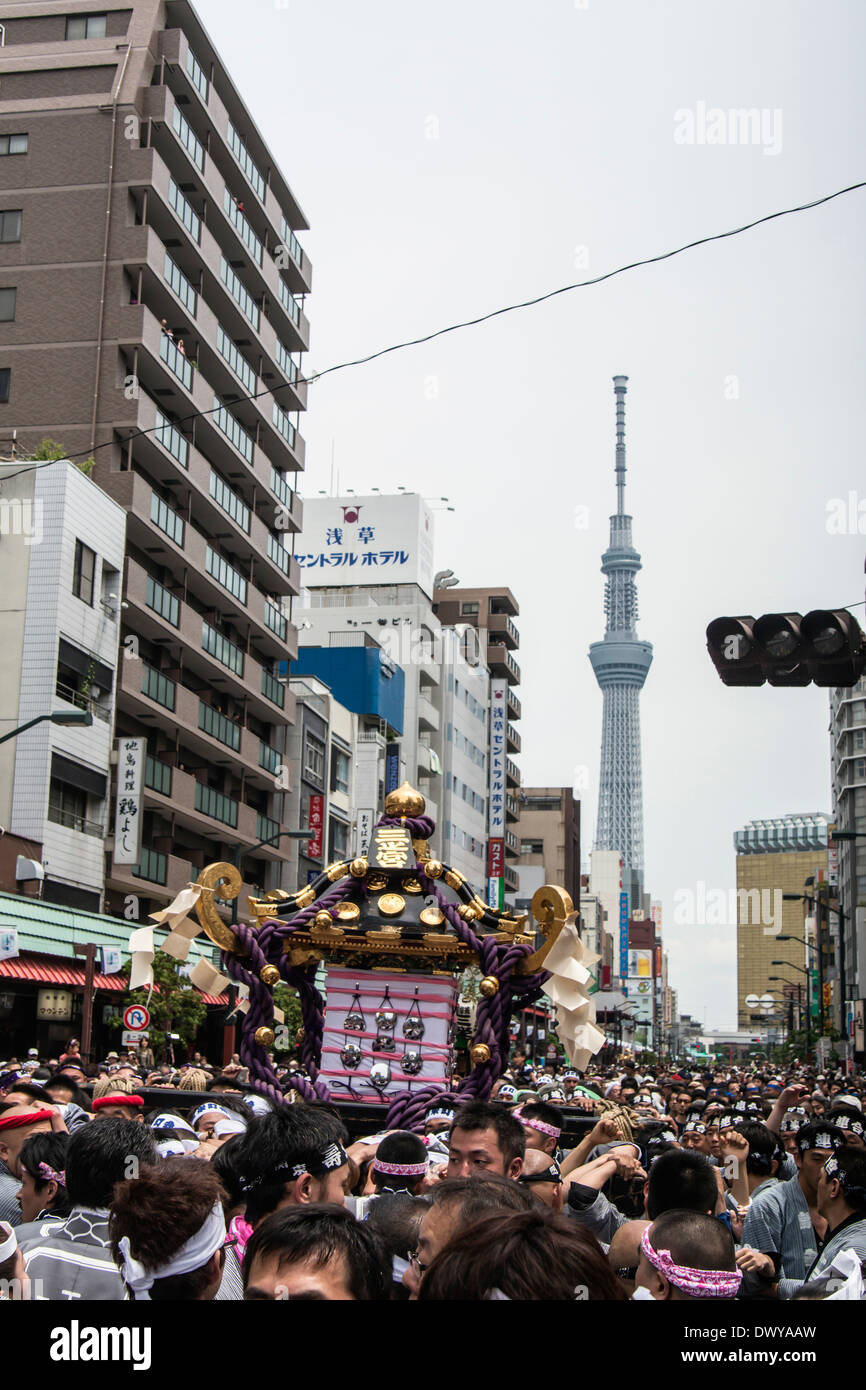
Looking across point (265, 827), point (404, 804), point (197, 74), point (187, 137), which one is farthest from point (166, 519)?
point (404, 804)

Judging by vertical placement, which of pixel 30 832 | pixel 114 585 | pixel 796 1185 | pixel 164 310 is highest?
pixel 164 310

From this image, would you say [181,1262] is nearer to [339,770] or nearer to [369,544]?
[339,770]

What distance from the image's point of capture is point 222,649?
155 feet

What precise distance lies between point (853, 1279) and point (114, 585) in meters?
35.5

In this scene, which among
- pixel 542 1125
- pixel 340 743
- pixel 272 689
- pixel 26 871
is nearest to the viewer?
pixel 542 1125

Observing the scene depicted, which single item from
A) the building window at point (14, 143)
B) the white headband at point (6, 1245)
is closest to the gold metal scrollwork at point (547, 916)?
the white headband at point (6, 1245)

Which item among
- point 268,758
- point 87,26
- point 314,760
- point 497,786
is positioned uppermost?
point 87,26

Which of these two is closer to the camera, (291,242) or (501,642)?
(291,242)

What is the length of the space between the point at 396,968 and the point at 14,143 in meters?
38.6

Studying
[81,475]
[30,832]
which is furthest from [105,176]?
[30,832]

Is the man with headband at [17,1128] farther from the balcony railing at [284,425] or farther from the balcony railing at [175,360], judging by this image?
the balcony railing at [284,425]

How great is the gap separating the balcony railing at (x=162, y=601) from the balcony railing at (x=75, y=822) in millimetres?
6881
